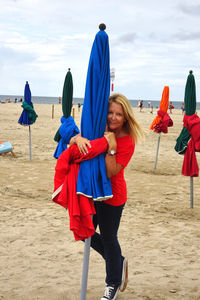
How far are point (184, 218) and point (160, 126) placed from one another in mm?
4509

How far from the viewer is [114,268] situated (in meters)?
3.25

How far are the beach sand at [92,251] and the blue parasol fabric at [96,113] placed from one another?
566 millimetres

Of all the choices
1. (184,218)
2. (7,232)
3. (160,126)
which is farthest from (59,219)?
(160,126)

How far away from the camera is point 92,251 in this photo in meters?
4.70

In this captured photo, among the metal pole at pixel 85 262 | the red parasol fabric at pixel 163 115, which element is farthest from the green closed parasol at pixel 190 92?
the red parasol fabric at pixel 163 115

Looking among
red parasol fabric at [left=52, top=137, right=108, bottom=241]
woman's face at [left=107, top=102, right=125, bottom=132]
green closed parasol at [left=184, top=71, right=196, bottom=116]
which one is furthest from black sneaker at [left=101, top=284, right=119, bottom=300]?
green closed parasol at [left=184, top=71, right=196, bottom=116]

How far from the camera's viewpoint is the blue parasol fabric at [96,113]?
2748 mm

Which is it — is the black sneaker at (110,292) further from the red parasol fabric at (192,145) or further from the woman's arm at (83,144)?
the red parasol fabric at (192,145)

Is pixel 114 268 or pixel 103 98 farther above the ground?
pixel 103 98

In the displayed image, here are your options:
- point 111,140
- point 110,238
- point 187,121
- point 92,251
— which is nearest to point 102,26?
point 111,140

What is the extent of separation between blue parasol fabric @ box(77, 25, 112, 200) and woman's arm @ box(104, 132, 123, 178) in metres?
0.04

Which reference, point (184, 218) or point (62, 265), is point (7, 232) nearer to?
point (62, 265)

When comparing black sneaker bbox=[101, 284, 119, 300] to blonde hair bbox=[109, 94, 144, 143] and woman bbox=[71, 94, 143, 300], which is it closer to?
woman bbox=[71, 94, 143, 300]

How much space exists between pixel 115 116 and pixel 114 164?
411mm
